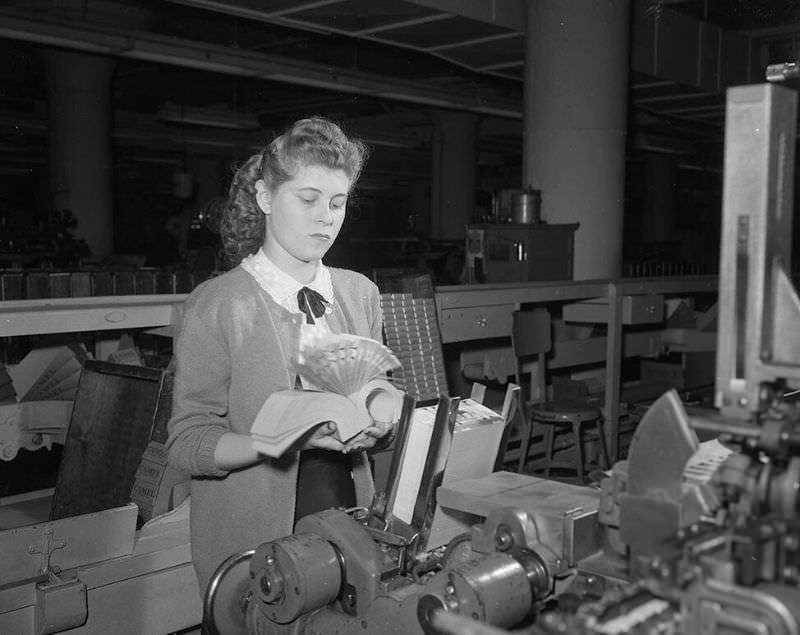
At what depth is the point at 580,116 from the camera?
509 cm

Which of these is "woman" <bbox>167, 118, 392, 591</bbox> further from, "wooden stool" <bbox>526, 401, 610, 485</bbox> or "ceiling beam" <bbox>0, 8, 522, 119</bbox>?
"ceiling beam" <bbox>0, 8, 522, 119</bbox>

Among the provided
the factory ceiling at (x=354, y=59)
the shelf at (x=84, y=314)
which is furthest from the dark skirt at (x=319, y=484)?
the factory ceiling at (x=354, y=59)

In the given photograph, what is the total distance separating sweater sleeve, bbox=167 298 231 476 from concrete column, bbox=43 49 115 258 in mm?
6536

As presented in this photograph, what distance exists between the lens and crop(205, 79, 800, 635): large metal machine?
0.74 meters

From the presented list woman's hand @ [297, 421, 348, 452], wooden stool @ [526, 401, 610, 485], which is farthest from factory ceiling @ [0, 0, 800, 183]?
woman's hand @ [297, 421, 348, 452]

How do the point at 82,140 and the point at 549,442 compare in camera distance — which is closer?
the point at 549,442

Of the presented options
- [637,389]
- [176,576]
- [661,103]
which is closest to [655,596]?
[176,576]

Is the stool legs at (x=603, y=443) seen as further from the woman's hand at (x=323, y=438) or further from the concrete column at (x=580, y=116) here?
the woman's hand at (x=323, y=438)

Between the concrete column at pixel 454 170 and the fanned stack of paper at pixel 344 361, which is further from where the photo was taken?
the concrete column at pixel 454 170

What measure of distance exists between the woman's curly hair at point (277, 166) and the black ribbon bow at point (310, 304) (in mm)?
159

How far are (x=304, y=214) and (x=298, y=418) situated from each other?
0.43 metres

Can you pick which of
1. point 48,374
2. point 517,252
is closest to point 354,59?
point 517,252

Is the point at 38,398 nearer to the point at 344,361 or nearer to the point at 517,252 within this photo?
the point at 344,361

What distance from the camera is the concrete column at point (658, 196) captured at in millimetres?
11930
